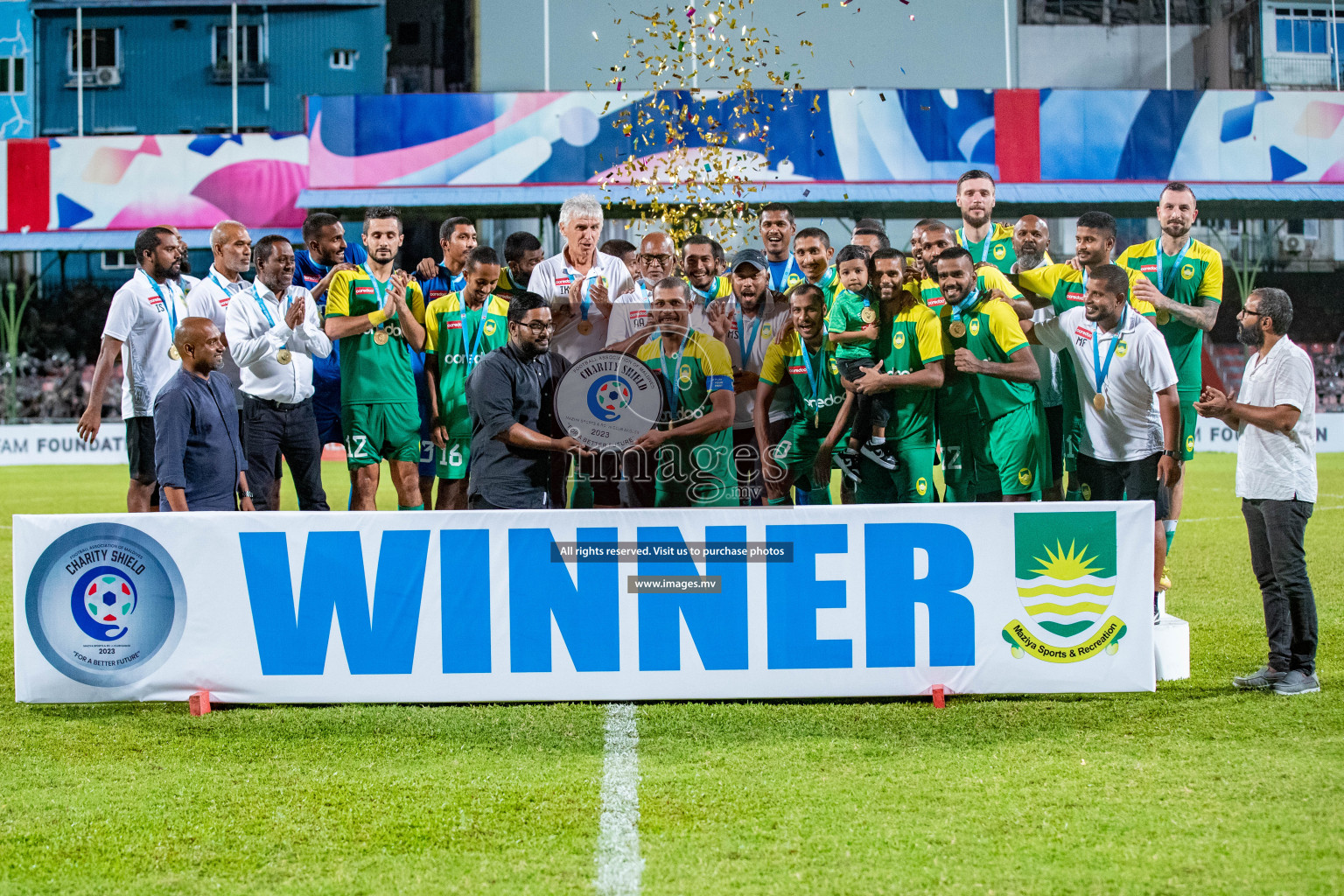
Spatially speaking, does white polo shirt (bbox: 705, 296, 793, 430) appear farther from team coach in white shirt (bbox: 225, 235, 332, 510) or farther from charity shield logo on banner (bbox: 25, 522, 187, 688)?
charity shield logo on banner (bbox: 25, 522, 187, 688)

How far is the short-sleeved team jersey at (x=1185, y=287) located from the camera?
7.29m

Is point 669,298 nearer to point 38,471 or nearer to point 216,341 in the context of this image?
point 216,341

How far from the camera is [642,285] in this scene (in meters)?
7.43

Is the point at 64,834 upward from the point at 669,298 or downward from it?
downward

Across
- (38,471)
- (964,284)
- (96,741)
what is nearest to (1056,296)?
(964,284)

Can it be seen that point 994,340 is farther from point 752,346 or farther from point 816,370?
point 752,346

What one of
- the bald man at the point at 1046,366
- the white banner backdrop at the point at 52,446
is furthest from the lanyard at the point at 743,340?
the white banner backdrop at the point at 52,446

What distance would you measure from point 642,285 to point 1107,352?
269 cm

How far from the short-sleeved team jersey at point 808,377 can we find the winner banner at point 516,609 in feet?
3.82

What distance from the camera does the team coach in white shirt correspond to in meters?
7.07

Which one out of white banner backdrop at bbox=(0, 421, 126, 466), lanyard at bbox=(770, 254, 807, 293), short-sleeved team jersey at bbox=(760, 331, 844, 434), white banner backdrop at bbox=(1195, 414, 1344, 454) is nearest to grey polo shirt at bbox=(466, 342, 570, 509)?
short-sleeved team jersey at bbox=(760, 331, 844, 434)

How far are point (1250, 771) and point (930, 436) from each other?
2575 mm

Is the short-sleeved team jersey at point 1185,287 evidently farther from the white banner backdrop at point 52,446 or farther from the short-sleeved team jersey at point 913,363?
the white banner backdrop at point 52,446

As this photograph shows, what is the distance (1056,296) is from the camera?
23.3 ft
